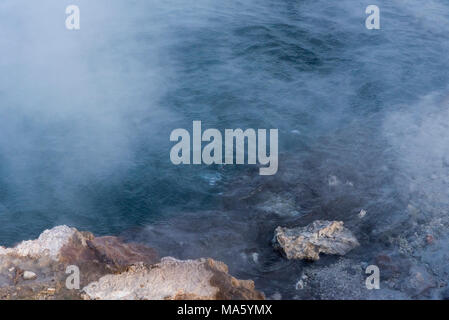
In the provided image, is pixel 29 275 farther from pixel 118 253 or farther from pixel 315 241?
pixel 315 241

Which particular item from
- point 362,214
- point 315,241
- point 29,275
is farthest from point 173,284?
point 362,214

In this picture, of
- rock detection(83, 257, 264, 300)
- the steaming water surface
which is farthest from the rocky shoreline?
the steaming water surface

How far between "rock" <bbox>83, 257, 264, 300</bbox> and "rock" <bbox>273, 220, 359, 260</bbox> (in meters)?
1.01

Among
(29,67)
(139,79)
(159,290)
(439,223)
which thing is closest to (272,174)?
(439,223)

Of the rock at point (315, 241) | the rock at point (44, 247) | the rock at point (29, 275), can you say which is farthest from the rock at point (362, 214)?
the rock at point (29, 275)

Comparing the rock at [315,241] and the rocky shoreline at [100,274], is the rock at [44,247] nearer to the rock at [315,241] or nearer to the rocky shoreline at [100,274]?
the rocky shoreline at [100,274]

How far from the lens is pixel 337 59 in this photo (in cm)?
1105

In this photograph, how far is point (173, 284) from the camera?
4680mm

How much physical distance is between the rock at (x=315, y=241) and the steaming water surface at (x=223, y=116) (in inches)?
6.2

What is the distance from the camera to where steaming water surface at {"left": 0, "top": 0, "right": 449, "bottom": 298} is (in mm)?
6570

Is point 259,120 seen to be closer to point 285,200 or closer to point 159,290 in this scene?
point 285,200

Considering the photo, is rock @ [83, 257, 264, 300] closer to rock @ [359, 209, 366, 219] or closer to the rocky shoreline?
the rocky shoreline

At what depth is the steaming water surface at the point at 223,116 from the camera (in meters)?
6.57

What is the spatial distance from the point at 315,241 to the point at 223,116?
154 inches
